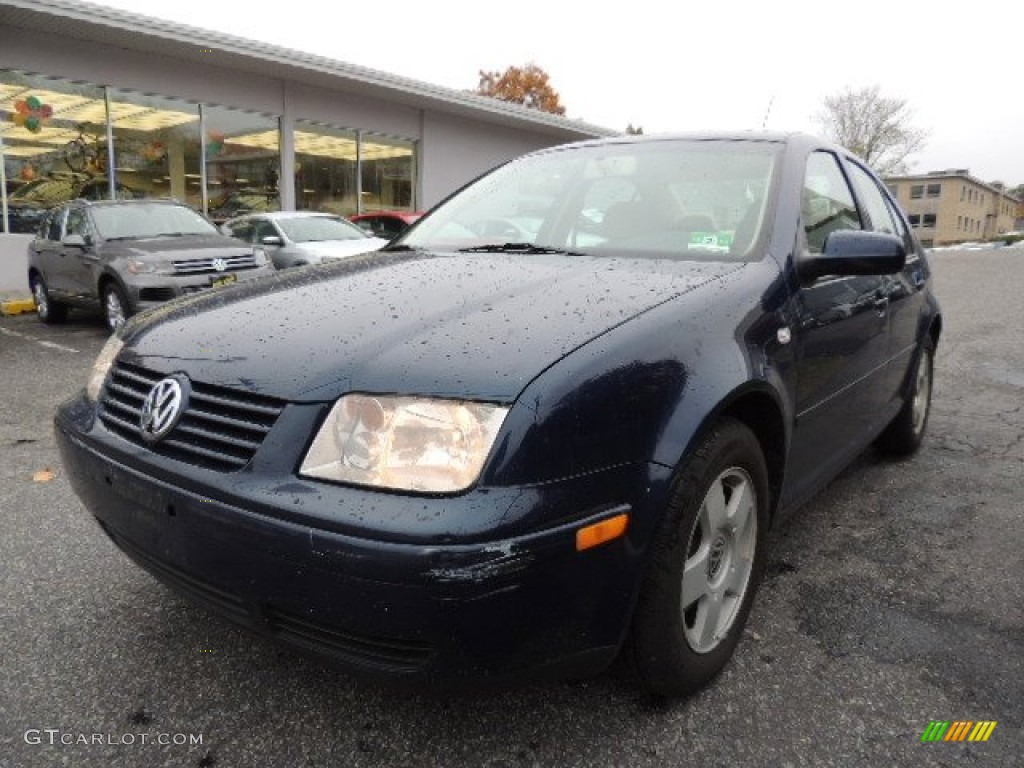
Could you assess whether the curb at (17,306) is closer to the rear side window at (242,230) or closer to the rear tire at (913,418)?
the rear side window at (242,230)

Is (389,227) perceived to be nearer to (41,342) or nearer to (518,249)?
(41,342)

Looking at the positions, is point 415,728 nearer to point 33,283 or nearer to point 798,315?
point 798,315

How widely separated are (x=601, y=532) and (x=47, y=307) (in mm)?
9795

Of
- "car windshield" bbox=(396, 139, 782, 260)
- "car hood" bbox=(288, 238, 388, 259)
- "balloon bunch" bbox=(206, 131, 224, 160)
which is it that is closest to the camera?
"car windshield" bbox=(396, 139, 782, 260)

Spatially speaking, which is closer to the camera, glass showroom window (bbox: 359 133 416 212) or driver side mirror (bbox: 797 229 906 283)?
driver side mirror (bbox: 797 229 906 283)

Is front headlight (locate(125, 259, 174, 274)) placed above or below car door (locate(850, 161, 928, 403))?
below

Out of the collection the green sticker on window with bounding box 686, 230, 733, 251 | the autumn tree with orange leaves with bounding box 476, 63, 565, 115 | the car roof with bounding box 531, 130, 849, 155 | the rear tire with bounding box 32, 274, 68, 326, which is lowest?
the rear tire with bounding box 32, 274, 68, 326

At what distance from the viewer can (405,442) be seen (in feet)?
5.11

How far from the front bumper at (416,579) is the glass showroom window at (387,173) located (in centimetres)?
1593

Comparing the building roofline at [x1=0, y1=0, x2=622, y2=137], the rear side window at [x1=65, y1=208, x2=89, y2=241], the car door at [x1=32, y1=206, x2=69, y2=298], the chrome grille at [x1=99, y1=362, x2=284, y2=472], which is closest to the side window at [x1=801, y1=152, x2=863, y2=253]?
the chrome grille at [x1=99, y1=362, x2=284, y2=472]

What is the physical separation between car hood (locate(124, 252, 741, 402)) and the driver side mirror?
31 centimetres

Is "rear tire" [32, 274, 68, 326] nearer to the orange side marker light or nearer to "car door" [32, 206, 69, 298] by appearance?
"car door" [32, 206, 69, 298]

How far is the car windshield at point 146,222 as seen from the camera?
8555mm

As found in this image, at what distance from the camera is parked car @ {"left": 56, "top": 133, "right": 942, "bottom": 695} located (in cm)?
150
